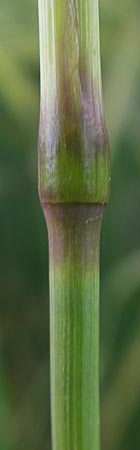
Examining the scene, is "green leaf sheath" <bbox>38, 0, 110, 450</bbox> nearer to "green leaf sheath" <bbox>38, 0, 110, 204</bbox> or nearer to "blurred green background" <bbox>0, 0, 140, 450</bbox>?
"green leaf sheath" <bbox>38, 0, 110, 204</bbox>

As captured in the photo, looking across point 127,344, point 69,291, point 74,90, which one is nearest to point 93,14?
point 74,90

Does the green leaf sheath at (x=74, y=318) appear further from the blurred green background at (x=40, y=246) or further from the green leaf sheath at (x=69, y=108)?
the blurred green background at (x=40, y=246)

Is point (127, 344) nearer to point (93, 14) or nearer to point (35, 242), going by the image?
point (35, 242)

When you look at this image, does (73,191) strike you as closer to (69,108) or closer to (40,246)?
(69,108)

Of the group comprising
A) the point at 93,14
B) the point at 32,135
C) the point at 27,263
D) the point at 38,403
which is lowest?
the point at 38,403

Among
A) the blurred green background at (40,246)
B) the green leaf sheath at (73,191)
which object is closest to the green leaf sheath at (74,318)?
the green leaf sheath at (73,191)

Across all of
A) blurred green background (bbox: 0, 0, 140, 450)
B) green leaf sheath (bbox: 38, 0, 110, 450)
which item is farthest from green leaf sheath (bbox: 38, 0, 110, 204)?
blurred green background (bbox: 0, 0, 140, 450)

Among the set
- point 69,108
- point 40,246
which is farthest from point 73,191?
point 40,246
